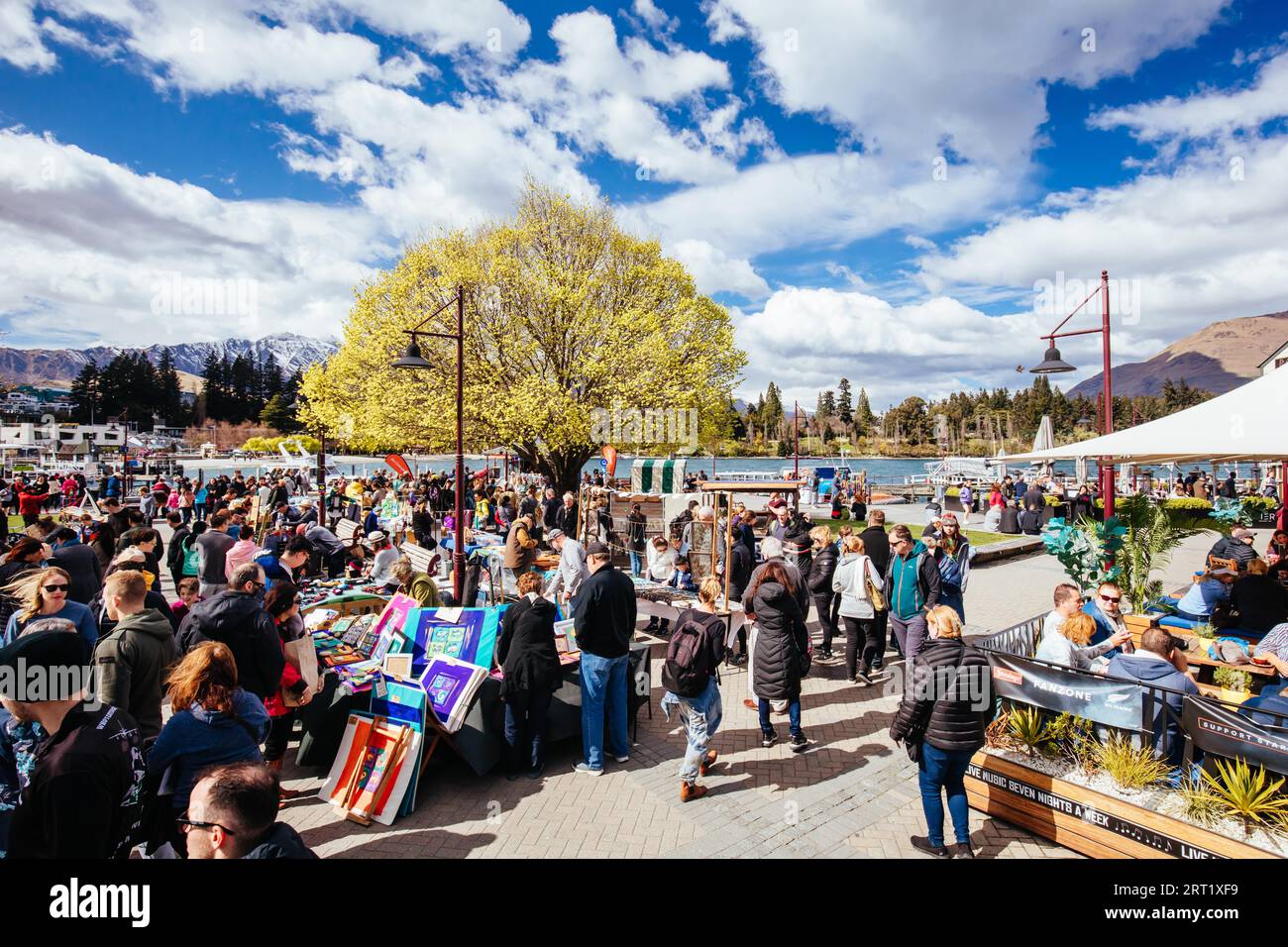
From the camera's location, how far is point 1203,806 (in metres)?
4.08

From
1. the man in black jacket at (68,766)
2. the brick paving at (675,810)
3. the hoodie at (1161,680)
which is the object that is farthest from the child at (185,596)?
the hoodie at (1161,680)

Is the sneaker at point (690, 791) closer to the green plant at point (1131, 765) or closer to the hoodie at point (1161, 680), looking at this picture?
the green plant at point (1131, 765)

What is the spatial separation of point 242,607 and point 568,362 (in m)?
19.0

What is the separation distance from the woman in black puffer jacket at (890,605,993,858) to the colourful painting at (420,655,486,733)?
3.40 metres

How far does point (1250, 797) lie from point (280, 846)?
18.1 feet

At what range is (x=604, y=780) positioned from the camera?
5.43 metres

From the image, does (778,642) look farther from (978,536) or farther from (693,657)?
(978,536)

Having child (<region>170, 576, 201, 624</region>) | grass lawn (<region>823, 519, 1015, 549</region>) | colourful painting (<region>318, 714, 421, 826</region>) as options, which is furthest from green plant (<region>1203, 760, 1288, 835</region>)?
grass lawn (<region>823, 519, 1015, 549</region>)

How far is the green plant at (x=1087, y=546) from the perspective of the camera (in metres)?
8.65

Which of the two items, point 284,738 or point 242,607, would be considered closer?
point 242,607
